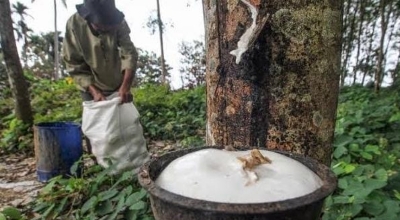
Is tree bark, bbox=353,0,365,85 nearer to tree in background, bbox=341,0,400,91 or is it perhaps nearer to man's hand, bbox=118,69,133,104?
tree in background, bbox=341,0,400,91

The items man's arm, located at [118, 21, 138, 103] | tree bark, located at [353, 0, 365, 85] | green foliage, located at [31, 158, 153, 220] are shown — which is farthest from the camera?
tree bark, located at [353, 0, 365, 85]

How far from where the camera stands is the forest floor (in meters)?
2.82

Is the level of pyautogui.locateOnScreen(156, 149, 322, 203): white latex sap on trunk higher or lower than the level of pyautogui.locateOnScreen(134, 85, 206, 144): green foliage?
higher

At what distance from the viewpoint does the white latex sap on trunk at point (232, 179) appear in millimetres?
765

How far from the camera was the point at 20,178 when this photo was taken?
3385 mm

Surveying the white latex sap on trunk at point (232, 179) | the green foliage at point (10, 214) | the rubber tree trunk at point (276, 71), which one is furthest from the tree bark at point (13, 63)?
the white latex sap on trunk at point (232, 179)

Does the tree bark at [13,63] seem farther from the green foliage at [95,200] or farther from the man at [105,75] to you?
the green foliage at [95,200]

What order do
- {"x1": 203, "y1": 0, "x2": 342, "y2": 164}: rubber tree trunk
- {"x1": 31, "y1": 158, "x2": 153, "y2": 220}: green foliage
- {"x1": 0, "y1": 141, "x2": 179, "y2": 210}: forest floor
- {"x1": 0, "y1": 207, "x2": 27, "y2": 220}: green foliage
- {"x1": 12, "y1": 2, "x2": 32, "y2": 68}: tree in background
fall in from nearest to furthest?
{"x1": 203, "y1": 0, "x2": 342, "y2": 164}: rubber tree trunk, {"x1": 31, "y1": 158, "x2": 153, "y2": 220}: green foliage, {"x1": 0, "y1": 207, "x2": 27, "y2": 220}: green foliage, {"x1": 0, "y1": 141, "x2": 179, "y2": 210}: forest floor, {"x1": 12, "y1": 2, "x2": 32, "y2": 68}: tree in background

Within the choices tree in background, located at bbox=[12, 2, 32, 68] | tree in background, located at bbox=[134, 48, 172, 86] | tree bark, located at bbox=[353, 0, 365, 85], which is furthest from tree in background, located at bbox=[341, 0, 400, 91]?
tree in background, located at bbox=[12, 2, 32, 68]

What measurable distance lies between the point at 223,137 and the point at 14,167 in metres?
3.17

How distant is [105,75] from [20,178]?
1.26 meters

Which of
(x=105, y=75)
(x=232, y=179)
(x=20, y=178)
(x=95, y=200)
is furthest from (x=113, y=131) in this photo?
(x=232, y=179)

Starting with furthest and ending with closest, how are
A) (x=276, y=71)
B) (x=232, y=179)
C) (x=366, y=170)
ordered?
(x=366, y=170) → (x=276, y=71) → (x=232, y=179)

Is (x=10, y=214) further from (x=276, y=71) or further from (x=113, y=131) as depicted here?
(x=276, y=71)
